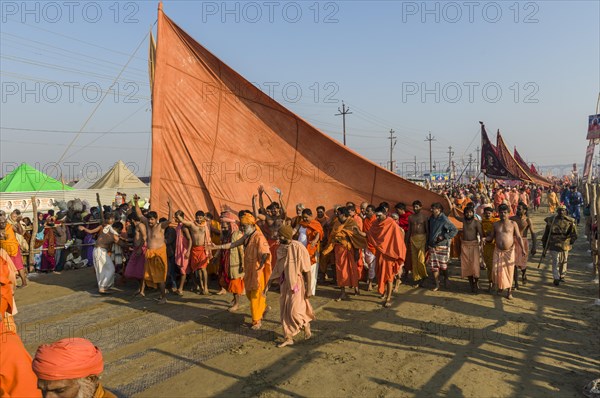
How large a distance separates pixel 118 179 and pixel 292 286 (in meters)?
21.4

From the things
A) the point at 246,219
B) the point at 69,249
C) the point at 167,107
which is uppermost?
the point at 167,107

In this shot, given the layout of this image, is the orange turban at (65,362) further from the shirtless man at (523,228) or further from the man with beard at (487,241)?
the shirtless man at (523,228)

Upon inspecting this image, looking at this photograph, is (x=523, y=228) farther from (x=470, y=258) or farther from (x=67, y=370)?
(x=67, y=370)

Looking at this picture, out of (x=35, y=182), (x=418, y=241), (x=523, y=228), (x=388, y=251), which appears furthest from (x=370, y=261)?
(x=35, y=182)

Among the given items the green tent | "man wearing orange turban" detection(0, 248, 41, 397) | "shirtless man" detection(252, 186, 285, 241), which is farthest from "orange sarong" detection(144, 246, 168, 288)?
the green tent

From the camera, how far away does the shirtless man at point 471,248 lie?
7398mm

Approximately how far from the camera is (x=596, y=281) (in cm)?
792

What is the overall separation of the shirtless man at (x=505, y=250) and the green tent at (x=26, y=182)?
19.8 m

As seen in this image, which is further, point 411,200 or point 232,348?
point 411,200

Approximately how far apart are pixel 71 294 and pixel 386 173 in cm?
648

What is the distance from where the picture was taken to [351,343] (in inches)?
203

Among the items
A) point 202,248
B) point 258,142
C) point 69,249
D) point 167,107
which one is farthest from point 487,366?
point 69,249

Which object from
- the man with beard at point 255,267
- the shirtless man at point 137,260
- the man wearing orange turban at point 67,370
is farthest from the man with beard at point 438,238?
the man wearing orange turban at point 67,370

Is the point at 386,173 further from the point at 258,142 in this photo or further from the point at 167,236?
the point at 167,236
